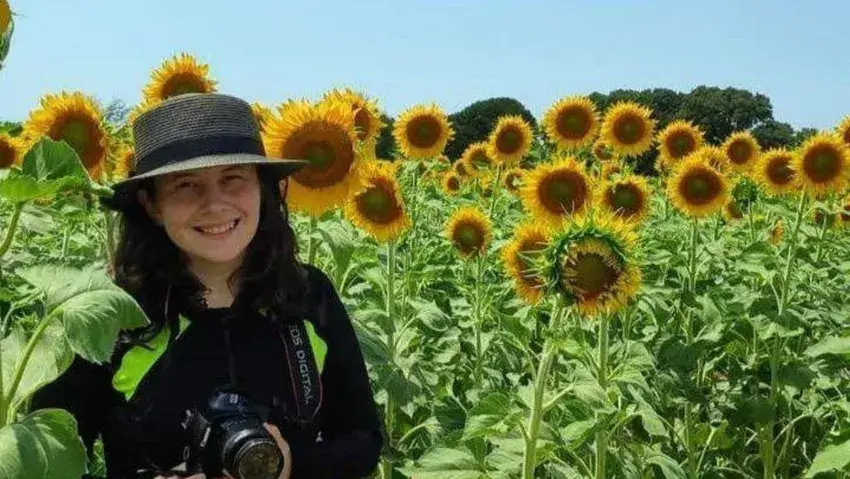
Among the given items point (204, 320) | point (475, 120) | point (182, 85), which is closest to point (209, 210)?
point (204, 320)

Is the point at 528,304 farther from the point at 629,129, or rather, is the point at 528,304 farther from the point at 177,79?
the point at 629,129

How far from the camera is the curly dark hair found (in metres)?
2.03

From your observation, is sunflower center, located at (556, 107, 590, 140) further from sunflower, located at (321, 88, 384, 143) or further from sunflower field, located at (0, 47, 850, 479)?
sunflower, located at (321, 88, 384, 143)

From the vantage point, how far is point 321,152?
132 inches

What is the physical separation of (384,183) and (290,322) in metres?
2.13

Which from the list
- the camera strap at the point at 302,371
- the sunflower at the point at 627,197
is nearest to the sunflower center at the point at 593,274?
the camera strap at the point at 302,371

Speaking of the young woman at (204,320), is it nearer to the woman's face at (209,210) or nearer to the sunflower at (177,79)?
the woman's face at (209,210)

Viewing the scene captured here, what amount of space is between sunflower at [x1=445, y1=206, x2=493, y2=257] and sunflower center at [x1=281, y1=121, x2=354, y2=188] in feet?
4.98

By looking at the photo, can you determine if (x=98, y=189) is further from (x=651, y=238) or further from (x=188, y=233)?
(x=651, y=238)

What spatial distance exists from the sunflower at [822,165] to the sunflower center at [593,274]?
3.17 metres

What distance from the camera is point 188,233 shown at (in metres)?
2.01

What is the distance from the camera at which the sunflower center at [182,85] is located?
12.9ft

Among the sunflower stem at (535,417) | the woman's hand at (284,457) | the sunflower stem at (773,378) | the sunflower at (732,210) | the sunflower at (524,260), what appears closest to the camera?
the woman's hand at (284,457)

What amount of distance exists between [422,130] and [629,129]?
4.56 ft
